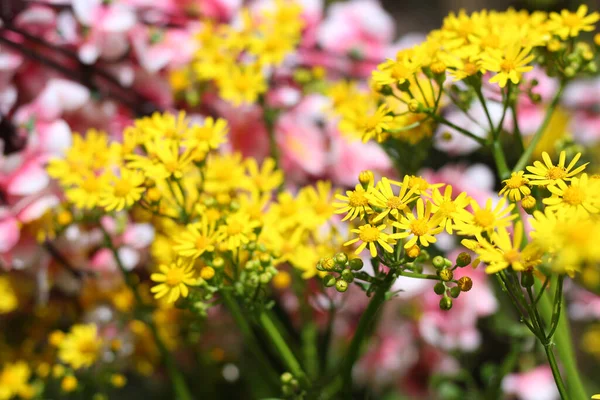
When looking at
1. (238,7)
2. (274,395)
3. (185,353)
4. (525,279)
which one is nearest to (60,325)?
(185,353)

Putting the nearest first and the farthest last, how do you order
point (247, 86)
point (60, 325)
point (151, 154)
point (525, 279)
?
point (525, 279), point (151, 154), point (247, 86), point (60, 325)

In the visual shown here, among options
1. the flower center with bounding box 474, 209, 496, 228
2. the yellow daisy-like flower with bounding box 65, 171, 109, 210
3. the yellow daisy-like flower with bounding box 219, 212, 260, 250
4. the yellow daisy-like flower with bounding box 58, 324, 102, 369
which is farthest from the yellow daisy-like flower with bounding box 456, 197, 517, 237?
the yellow daisy-like flower with bounding box 58, 324, 102, 369

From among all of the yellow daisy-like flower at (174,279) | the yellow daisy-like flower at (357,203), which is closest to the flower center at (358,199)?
the yellow daisy-like flower at (357,203)

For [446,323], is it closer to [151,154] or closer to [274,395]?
[274,395]

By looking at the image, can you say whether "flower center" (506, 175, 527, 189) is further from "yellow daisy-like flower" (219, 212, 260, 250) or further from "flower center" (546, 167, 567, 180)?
"yellow daisy-like flower" (219, 212, 260, 250)

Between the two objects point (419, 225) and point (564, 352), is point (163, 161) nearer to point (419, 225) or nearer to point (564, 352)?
point (419, 225)
